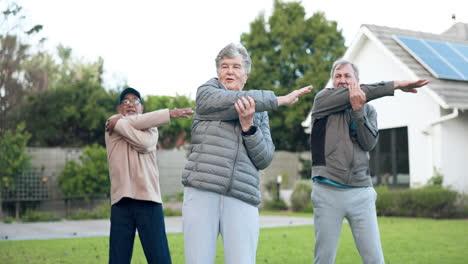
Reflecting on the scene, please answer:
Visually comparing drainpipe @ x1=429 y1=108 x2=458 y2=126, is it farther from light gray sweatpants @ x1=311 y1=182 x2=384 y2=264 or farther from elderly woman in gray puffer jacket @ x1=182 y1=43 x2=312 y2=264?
elderly woman in gray puffer jacket @ x1=182 y1=43 x2=312 y2=264

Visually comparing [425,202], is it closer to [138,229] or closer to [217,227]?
[138,229]

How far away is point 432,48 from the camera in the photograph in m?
17.0

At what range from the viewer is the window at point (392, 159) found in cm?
1597

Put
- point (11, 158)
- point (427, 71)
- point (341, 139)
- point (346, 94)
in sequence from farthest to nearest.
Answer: point (427, 71) → point (11, 158) → point (341, 139) → point (346, 94)

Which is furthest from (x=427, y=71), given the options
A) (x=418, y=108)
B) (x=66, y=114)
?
(x=66, y=114)

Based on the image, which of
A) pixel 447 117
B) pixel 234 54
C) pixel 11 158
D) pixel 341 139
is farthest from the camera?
pixel 11 158

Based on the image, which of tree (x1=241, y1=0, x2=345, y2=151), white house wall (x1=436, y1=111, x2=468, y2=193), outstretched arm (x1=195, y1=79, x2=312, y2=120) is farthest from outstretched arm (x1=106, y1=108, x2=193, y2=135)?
tree (x1=241, y1=0, x2=345, y2=151)

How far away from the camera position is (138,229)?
443 cm

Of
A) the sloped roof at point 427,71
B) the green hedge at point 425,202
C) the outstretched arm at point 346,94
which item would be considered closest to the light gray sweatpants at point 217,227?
the outstretched arm at point 346,94

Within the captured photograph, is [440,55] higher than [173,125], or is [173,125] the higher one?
[440,55]

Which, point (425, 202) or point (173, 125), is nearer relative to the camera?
point (425, 202)

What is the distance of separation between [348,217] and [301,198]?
13796 millimetres

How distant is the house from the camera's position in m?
14.9

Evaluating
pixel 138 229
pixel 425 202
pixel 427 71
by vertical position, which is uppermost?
pixel 427 71
